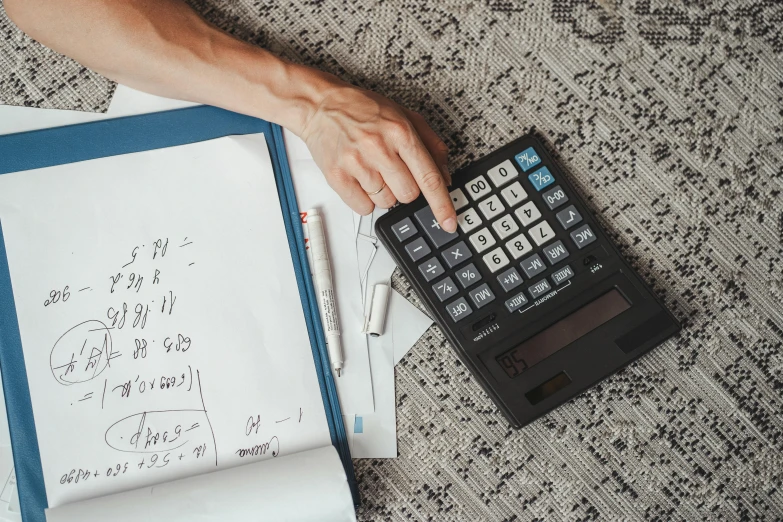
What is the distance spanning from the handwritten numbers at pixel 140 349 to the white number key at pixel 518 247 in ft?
1.07

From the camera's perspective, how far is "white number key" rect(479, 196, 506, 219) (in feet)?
1.70

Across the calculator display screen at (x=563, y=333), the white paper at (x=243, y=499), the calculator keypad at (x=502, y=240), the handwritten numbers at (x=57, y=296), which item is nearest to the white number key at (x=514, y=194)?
the calculator keypad at (x=502, y=240)

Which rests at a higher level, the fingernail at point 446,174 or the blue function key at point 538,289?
the fingernail at point 446,174

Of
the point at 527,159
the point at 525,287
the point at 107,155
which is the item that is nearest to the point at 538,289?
the point at 525,287

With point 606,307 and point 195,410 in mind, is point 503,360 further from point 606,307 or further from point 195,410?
point 195,410

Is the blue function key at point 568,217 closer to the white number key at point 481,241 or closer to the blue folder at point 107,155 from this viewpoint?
the white number key at point 481,241

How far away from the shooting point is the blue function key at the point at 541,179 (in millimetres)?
525

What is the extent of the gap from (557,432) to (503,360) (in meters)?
0.08

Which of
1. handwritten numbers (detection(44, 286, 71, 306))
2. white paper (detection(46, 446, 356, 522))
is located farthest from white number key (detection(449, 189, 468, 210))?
handwritten numbers (detection(44, 286, 71, 306))

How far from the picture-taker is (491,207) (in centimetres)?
52

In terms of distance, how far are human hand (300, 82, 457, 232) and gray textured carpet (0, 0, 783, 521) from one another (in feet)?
0.12

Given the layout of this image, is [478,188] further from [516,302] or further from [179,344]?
[179,344]

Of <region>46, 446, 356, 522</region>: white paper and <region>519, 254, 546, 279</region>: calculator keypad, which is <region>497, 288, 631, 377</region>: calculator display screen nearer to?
<region>519, 254, 546, 279</region>: calculator keypad

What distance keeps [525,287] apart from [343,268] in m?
0.16
